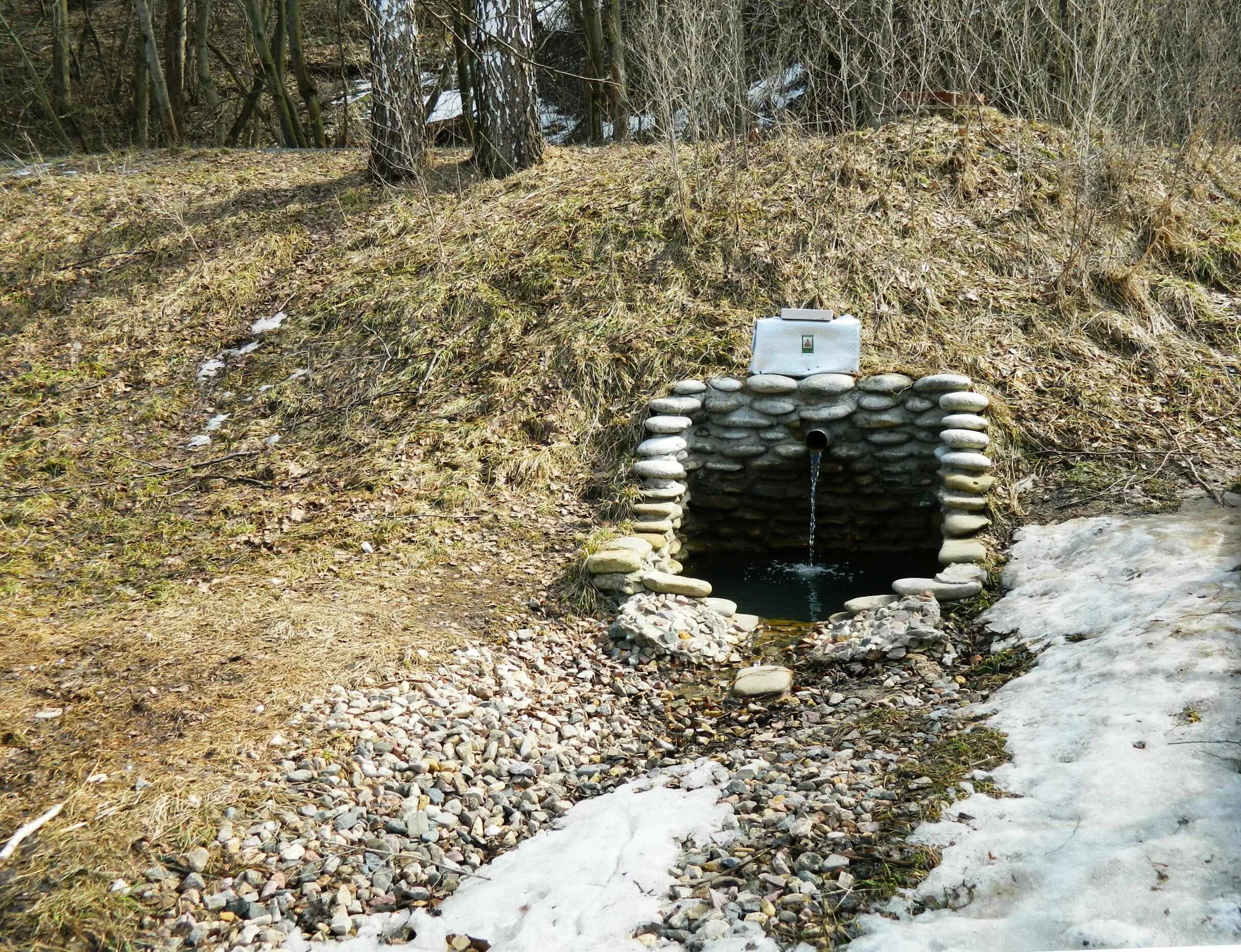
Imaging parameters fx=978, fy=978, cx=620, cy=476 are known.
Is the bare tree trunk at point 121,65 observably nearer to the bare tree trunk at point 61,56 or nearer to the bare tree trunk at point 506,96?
the bare tree trunk at point 61,56

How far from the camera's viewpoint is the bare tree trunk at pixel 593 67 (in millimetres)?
9812

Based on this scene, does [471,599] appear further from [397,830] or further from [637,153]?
[637,153]

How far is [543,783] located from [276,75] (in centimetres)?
927

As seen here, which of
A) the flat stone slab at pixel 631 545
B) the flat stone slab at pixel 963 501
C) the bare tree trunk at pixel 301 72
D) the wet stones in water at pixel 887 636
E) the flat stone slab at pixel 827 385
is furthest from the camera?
the bare tree trunk at pixel 301 72

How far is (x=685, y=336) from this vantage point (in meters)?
6.59

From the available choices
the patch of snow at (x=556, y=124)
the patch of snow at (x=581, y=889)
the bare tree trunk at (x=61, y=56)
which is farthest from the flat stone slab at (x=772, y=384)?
the bare tree trunk at (x=61, y=56)

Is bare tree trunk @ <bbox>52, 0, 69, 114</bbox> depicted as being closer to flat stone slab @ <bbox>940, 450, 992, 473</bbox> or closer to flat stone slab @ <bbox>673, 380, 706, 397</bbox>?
flat stone slab @ <bbox>673, 380, 706, 397</bbox>

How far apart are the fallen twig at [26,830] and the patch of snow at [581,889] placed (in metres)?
0.90

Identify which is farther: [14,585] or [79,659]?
[14,585]

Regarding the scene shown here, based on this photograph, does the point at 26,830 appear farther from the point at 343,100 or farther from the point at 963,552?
the point at 343,100

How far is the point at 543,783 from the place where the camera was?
354 centimetres

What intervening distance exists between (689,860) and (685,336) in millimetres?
4274

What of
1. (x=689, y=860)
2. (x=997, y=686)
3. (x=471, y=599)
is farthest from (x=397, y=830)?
(x=997, y=686)

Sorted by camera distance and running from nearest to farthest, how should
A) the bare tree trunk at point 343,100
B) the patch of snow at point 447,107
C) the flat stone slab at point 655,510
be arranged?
the flat stone slab at point 655,510, the patch of snow at point 447,107, the bare tree trunk at point 343,100
